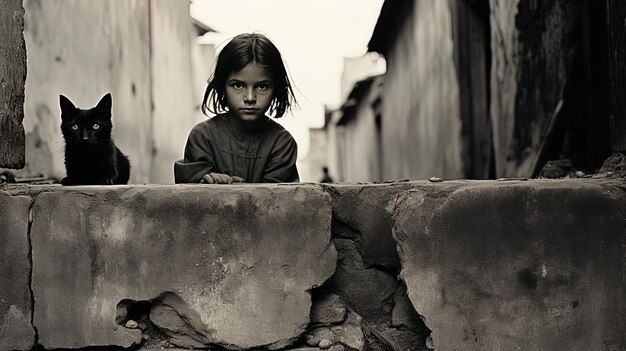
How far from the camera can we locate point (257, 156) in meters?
2.55

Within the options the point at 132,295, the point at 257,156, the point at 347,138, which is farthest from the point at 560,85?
the point at 347,138

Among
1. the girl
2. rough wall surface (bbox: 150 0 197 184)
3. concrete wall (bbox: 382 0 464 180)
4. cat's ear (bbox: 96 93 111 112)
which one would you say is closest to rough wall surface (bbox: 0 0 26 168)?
cat's ear (bbox: 96 93 111 112)

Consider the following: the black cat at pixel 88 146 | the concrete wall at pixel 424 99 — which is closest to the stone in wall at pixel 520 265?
the black cat at pixel 88 146

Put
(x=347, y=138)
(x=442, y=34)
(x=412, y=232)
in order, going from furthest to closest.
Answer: (x=347, y=138)
(x=442, y=34)
(x=412, y=232)

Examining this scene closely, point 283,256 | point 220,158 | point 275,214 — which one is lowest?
point 283,256

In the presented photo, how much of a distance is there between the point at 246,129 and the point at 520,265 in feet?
3.83

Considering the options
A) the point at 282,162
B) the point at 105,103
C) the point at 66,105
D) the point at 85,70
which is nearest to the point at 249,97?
the point at 282,162

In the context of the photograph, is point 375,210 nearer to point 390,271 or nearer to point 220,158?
point 390,271

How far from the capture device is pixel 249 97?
250 centimetres

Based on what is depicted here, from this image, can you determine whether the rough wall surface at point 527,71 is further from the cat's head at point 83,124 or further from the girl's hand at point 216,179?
the cat's head at point 83,124

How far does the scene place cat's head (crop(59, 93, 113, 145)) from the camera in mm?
2457

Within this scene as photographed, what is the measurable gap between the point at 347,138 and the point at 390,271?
1631cm

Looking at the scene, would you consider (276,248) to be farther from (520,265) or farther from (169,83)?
(169,83)

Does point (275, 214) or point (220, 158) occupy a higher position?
point (220, 158)
